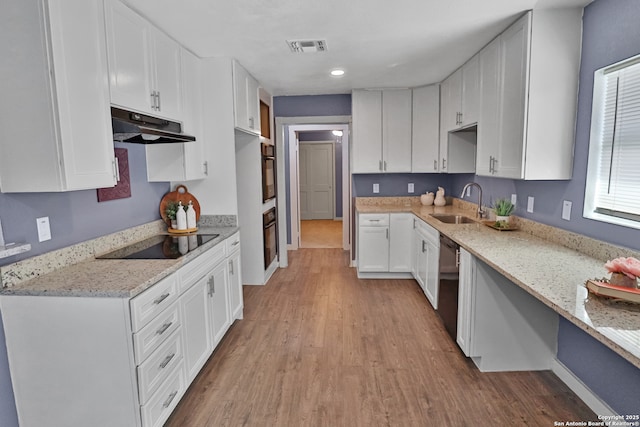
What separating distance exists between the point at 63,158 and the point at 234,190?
65.4 inches

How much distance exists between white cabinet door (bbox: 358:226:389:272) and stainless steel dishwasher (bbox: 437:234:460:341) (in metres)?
1.20

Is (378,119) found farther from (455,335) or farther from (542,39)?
(455,335)

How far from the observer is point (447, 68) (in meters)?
3.58

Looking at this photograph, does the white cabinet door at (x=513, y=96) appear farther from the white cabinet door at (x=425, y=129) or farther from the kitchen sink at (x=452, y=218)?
the white cabinet door at (x=425, y=129)

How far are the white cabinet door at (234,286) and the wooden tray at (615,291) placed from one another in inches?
95.3

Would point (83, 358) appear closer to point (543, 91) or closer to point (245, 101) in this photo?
point (245, 101)

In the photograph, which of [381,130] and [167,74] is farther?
[381,130]

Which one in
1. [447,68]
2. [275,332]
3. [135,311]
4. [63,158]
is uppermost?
[447,68]

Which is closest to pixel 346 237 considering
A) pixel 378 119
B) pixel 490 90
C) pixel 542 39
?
pixel 378 119

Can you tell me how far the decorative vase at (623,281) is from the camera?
142cm

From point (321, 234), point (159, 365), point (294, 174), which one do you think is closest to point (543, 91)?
point (159, 365)

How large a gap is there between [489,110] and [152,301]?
2.75 m

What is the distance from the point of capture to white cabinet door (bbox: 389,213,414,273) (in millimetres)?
4250

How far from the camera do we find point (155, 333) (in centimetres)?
181
